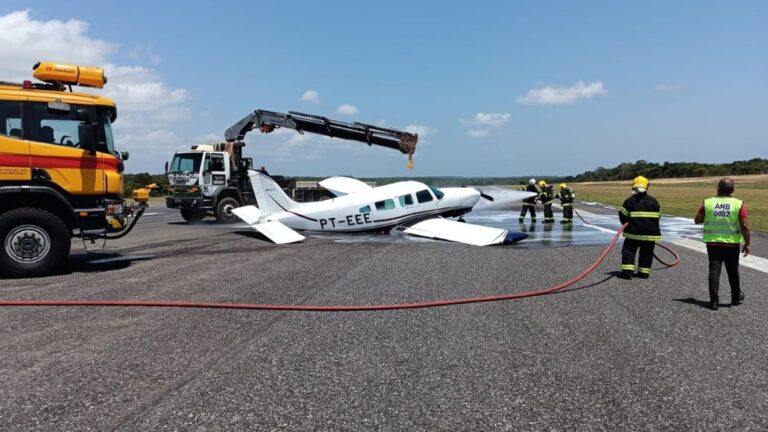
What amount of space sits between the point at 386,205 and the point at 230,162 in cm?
924

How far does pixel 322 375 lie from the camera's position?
451cm

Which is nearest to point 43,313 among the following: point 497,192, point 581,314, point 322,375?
point 322,375

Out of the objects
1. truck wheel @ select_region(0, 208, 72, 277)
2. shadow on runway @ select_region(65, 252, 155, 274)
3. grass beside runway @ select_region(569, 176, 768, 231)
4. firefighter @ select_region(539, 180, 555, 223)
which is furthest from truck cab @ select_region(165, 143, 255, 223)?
grass beside runway @ select_region(569, 176, 768, 231)

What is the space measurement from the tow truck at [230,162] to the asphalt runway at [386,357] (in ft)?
41.0

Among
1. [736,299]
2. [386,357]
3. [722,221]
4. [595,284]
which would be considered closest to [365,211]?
[595,284]

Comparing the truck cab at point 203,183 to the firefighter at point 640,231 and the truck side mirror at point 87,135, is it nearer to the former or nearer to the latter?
the truck side mirror at point 87,135

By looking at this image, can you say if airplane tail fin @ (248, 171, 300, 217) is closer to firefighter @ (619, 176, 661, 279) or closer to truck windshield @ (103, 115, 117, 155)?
truck windshield @ (103, 115, 117, 155)

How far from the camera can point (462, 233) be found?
1479cm

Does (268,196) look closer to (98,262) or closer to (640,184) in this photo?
(98,262)

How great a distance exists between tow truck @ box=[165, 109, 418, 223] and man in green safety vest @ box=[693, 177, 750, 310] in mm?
16974

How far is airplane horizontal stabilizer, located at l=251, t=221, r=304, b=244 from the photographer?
1448 cm

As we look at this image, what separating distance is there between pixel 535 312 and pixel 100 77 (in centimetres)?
968

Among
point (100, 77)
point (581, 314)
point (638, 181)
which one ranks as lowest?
point (581, 314)

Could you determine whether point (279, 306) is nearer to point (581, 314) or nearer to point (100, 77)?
point (581, 314)
